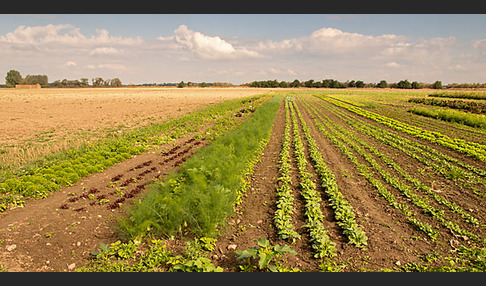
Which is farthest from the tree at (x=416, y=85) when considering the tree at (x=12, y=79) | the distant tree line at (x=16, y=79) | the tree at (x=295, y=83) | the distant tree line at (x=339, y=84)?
the tree at (x=12, y=79)

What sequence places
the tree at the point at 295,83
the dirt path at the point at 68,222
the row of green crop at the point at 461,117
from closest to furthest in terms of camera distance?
the dirt path at the point at 68,222, the row of green crop at the point at 461,117, the tree at the point at 295,83

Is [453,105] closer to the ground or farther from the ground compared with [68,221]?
farther from the ground

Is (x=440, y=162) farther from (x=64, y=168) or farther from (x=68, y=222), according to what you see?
(x=64, y=168)

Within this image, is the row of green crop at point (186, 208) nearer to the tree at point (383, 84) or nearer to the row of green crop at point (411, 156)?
the row of green crop at point (411, 156)

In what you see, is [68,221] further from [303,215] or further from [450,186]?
[450,186]

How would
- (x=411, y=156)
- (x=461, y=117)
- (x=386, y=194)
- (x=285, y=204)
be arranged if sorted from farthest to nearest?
1. (x=461, y=117)
2. (x=411, y=156)
3. (x=386, y=194)
4. (x=285, y=204)

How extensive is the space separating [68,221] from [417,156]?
12917mm

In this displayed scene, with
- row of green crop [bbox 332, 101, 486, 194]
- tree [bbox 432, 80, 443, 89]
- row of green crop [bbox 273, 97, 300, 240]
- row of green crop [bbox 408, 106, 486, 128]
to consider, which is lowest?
row of green crop [bbox 273, 97, 300, 240]

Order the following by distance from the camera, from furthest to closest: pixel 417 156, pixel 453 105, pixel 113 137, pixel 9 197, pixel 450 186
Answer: pixel 453 105, pixel 113 137, pixel 417 156, pixel 450 186, pixel 9 197

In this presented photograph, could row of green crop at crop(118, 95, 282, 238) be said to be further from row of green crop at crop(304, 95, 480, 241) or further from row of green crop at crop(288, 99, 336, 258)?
row of green crop at crop(304, 95, 480, 241)

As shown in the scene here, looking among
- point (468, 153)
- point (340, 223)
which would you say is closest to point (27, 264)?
point (340, 223)

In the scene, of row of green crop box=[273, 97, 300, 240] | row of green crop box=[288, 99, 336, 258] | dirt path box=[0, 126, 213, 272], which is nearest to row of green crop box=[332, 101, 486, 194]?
row of green crop box=[288, 99, 336, 258]

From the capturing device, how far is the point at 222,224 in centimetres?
580

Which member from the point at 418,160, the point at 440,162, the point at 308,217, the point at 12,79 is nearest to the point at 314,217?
the point at 308,217
